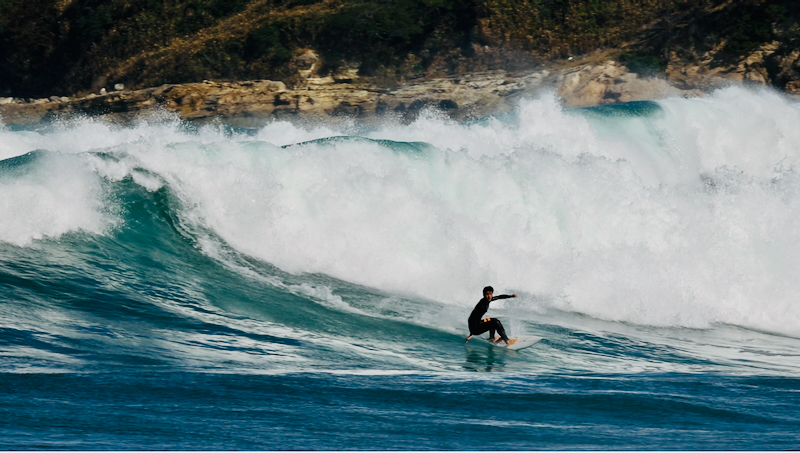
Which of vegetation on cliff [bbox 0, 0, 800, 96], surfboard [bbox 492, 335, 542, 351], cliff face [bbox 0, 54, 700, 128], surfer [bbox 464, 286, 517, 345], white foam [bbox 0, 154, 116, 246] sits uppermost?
vegetation on cliff [bbox 0, 0, 800, 96]

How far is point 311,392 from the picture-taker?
7.97 meters

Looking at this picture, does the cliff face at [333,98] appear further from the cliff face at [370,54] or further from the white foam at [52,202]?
the white foam at [52,202]

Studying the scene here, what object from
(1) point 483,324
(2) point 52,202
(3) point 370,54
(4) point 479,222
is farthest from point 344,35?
(1) point 483,324

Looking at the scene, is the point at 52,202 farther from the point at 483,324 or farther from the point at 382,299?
the point at 483,324

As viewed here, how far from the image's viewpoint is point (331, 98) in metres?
45.7

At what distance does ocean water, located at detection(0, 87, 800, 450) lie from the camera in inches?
286

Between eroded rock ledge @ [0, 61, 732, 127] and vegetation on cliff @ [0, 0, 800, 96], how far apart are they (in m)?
1.85

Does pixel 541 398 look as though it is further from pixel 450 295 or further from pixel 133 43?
pixel 133 43

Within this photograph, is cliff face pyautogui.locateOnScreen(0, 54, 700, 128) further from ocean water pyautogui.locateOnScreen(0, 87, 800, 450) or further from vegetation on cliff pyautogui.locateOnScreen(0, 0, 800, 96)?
ocean water pyautogui.locateOnScreen(0, 87, 800, 450)

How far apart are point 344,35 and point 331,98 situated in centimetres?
480

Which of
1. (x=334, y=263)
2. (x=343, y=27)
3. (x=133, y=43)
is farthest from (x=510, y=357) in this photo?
(x=133, y=43)

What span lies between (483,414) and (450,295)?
233 inches

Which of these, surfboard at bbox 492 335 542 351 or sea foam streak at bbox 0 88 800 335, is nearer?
surfboard at bbox 492 335 542 351

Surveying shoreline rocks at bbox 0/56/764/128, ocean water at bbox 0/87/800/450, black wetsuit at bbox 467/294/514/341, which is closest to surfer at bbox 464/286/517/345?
black wetsuit at bbox 467/294/514/341
